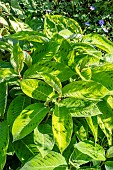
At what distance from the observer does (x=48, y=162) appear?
1408 millimetres

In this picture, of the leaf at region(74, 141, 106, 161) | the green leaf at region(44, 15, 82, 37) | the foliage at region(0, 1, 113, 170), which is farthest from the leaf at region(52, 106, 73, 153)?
the green leaf at region(44, 15, 82, 37)

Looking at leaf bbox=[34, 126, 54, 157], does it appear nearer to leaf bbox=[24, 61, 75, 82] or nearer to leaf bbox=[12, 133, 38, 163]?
leaf bbox=[12, 133, 38, 163]

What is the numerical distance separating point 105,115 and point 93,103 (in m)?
0.17

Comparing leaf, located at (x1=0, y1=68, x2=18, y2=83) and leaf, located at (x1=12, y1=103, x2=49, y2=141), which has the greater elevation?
leaf, located at (x1=0, y1=68, x2=18, y2=83)

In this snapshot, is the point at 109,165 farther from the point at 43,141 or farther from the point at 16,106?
the point at 16,106

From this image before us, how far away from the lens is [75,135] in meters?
1.55

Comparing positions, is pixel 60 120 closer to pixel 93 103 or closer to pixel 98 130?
pixel 93 103

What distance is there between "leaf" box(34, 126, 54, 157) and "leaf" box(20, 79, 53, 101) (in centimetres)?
13

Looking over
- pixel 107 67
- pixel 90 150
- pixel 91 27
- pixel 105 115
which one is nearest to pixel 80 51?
pixel 107 67

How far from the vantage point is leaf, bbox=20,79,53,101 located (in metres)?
1.36

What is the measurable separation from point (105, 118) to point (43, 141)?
11.7 inches

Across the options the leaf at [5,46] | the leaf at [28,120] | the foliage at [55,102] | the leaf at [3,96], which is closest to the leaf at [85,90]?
the foliage at [55,102]

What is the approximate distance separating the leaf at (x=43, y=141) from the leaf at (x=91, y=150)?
0.11 meters

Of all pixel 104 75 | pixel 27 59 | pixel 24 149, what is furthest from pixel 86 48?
pixel 24 149
